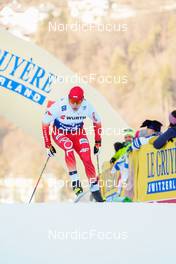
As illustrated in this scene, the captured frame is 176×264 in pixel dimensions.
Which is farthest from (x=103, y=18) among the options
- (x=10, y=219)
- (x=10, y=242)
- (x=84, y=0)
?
(x=10, y=242)

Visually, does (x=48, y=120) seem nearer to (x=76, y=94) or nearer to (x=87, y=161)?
(x=76, y=94)

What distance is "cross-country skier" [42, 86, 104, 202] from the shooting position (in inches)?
251

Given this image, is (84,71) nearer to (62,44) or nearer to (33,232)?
(62,44)

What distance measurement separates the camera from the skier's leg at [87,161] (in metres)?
6.44

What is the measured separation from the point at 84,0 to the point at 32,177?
1498mm
